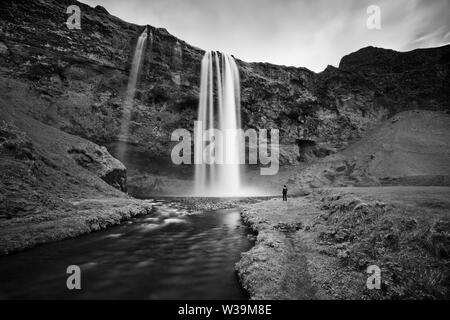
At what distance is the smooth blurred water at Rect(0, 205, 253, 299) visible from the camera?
8.73m

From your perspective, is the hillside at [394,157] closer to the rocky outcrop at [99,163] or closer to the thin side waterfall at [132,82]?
the rocky outcrop at [99,163]

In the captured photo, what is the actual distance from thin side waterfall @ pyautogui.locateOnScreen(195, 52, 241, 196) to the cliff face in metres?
2.72

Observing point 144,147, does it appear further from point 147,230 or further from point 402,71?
point 402,71

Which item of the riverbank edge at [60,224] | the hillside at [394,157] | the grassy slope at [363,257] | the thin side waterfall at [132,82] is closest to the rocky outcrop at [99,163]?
the riverbank edge at [60,224]

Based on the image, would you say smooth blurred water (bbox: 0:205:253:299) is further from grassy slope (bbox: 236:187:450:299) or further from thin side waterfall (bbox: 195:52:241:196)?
thin side waterfall (bbox: 195:52:241:196)

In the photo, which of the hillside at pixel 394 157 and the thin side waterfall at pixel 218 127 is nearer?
the hillside at pixel 394 157

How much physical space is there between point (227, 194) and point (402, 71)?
75.1 metres

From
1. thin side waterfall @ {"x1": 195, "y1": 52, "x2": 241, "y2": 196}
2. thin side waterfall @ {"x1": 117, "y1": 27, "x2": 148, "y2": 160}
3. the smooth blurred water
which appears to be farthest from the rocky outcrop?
thin side waterfall @ {"x1": 195, "y1": 52, "x2": 241, "y2": 196}

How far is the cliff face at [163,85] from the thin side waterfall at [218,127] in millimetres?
2722

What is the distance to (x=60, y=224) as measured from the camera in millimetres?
16375

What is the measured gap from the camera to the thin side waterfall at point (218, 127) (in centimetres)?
5806

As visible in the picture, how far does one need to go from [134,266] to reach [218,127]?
164 ft

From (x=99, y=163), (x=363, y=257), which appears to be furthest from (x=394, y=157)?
(x=99, y=163)

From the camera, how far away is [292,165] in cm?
6794
